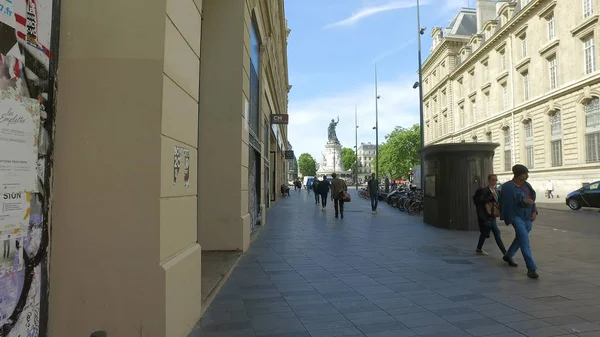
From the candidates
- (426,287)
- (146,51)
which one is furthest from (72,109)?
(426,287)

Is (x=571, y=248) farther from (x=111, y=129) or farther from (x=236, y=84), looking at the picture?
(x=111, y=129)

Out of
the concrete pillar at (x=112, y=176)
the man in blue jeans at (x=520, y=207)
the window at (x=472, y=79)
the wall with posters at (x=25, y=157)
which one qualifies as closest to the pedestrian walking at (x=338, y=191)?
the man in blue jeans at (x=520, y=207)

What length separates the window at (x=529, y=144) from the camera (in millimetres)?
36966

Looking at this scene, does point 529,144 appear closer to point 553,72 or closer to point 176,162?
point 553,72

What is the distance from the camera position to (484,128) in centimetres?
4666

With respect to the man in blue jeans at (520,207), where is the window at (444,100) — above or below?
above

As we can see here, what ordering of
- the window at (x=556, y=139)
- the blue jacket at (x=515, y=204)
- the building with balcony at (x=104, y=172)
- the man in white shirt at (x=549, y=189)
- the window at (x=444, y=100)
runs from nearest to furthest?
the building with balcony at (x=104, y=172) < the blue jacket at (x=515, y=204) < the man in white shirt at (x=549, y=189) < the window at (x=556, y=139) < the window at (x=444, y=100)

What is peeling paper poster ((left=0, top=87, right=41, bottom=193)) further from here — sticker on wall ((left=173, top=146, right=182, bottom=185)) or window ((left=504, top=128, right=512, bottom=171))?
window ((left=504, top=128, right=512, bottom=171))

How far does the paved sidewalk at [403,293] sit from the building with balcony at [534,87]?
26910 millimetres

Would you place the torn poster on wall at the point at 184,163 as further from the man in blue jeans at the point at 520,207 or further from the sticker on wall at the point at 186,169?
the man in blue jeans at the point at 520,207

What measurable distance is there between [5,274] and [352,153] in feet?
454

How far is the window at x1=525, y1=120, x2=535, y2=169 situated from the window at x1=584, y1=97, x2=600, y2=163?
736 centimetres

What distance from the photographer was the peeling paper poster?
7.81 ft

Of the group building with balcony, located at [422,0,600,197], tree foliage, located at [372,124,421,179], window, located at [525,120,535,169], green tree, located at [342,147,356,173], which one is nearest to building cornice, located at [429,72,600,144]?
building with balcony, located at [422,0,600,197]
